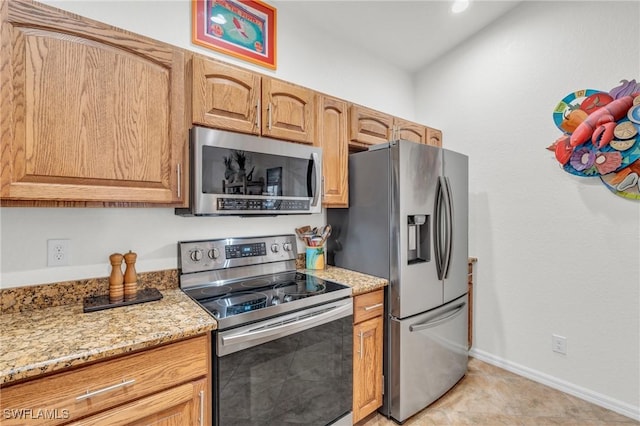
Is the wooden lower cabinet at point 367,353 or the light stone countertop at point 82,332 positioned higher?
the light stone countertop at point 82,332

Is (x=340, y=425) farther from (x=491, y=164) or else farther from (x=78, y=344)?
(x=491, y=164)

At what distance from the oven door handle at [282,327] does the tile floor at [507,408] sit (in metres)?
0.82

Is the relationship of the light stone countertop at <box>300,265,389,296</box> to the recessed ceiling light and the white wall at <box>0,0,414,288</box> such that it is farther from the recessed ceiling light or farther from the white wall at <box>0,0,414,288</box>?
the recessed ceiling light

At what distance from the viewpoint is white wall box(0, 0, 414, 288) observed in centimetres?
134

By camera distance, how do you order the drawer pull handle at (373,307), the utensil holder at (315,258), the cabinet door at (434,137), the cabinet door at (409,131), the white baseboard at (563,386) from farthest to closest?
the cabinet door at (434,137)
the cabinet door at (409,131)
the utensil holder at (315,258)
the white baseboard at (563,386)
the drawer pull handle at (373,307)

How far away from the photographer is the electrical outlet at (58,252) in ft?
4.54

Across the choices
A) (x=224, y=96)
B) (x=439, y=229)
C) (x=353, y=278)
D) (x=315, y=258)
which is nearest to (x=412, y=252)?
(x=439, y=229)

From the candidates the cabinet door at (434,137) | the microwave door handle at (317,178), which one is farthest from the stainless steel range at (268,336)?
the cabinet door at (434,137)

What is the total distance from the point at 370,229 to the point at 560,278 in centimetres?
147

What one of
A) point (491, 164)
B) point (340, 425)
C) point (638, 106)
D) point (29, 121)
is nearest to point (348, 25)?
point (491, 164)

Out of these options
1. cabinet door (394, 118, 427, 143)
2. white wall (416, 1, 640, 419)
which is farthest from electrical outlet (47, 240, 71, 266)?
white wall (416, 1, 640, 419)

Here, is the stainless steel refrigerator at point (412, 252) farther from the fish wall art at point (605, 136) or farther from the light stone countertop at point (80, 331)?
the light stone countertop at point (80, 331)

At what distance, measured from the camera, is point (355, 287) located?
1.72 meters

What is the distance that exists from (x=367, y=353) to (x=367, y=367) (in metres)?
0.08
